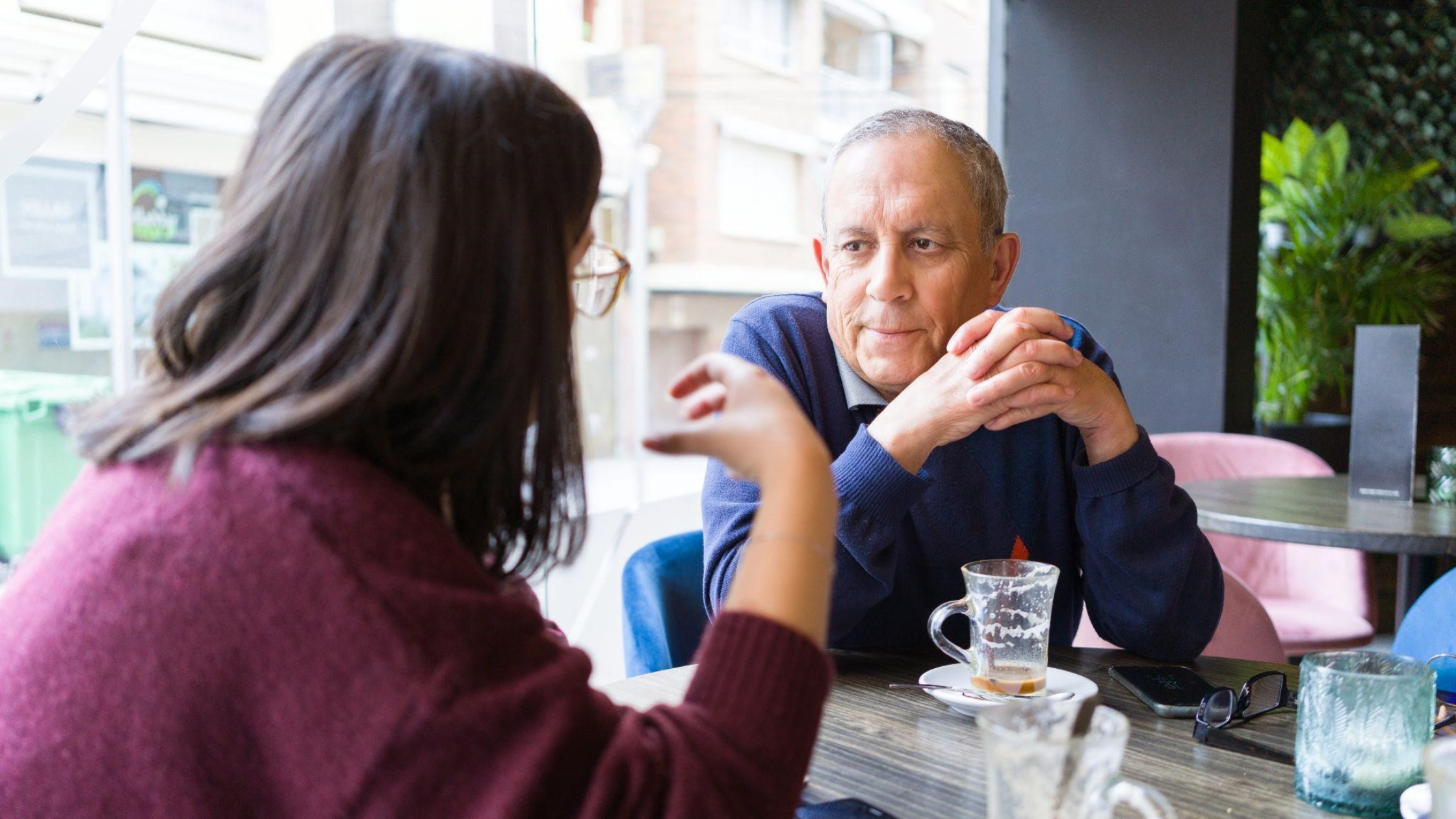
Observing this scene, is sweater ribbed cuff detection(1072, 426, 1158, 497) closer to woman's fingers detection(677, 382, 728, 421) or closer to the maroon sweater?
woman's fingers detection(677, 382, 728, 421)

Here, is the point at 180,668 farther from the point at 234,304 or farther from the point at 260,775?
the point at 234,304

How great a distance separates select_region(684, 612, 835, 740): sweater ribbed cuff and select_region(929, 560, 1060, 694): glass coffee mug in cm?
47

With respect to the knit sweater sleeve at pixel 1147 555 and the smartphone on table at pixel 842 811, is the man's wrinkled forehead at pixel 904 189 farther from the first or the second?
the smartphone on table at pixel 842 811

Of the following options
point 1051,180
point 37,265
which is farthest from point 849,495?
point 1051,180

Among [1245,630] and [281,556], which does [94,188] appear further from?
[1245,630]

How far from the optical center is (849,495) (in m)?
1.32

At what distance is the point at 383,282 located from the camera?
70cm

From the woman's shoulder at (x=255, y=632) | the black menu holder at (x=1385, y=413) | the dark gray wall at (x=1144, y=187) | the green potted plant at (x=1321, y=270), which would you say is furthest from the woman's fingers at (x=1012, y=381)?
the green potted plant at (x=1321, y=270)

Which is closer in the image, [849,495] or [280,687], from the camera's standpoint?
[280,687]

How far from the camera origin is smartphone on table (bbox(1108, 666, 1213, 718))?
1.15 metres

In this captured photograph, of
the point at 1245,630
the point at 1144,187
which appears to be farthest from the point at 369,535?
the point at 1144,187

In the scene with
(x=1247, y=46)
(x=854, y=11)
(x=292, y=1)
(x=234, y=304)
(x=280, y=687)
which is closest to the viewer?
(x=280, y=687)

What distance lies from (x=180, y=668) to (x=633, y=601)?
3.19 ft

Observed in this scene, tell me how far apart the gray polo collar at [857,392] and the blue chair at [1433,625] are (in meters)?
0.80
